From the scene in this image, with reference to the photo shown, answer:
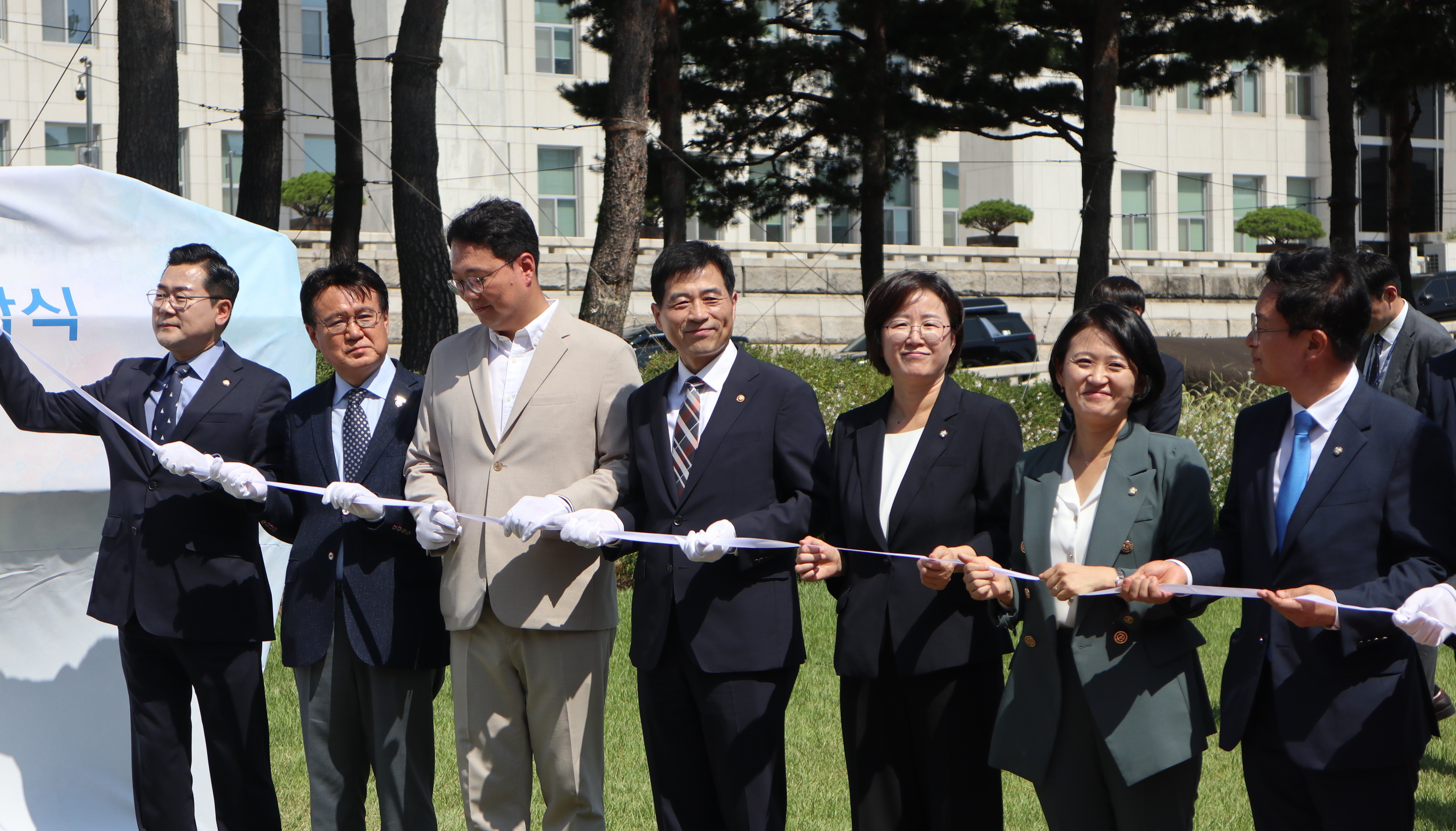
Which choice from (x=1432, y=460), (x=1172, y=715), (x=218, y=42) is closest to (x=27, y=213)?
(x=1172, y=715)

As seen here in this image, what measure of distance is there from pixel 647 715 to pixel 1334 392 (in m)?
2.06

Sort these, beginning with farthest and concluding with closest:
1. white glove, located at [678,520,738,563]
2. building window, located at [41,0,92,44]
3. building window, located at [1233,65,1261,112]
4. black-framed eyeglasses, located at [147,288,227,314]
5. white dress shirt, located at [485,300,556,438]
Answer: building window, located at [1233,65,1261,112]
building window, located at [41,0,92,44]
black-framed eyeglasses, located at [147,288,227,314]
white dress shirt, located at [485,300,556,438]
white glove, located at [678,520,738,563]

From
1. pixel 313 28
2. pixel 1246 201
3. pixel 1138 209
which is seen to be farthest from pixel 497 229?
pixel 1246 201

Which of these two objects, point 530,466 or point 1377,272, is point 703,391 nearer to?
point 530,466

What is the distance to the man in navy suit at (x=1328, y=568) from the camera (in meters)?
2.87

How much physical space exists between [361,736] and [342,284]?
1.44m

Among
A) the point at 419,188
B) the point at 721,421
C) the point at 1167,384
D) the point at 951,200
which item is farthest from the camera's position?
the point at 951,200

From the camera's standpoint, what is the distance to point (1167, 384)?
468 centimetres

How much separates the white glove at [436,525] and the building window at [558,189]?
27.6 meters

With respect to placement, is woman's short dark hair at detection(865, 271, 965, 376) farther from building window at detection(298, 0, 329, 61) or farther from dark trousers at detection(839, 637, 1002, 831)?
building window at detection(298, 0, 329, 61)

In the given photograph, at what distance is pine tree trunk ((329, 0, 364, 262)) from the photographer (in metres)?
14.7

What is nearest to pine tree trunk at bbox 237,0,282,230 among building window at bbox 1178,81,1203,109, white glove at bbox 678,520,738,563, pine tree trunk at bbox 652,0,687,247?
pine tree trunk at bbox 652,0,687,247

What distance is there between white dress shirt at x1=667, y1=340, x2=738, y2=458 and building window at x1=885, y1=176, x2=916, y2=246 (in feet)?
106

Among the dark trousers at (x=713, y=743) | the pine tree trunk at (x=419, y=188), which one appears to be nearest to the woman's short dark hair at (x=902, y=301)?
the dark trousers at (x=713, y=743)
